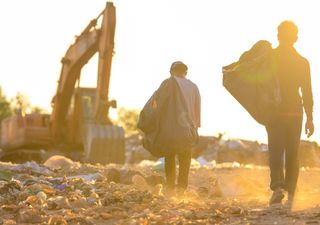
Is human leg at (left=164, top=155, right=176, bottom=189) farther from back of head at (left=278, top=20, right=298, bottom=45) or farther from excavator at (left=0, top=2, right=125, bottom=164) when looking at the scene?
excavator at (left=0, top=2, right=125, bottom=164)

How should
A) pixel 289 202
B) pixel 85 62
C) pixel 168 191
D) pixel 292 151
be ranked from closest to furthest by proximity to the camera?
1. pixel 289 202
2. pixel 292 151
3. pixel 168 191
4. pixel 85 62

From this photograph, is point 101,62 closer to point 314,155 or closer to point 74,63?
point 74,63

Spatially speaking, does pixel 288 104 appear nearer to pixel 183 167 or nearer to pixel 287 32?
pixel 287 32

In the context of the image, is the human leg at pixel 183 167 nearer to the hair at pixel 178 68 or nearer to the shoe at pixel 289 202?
the hair at pixel 178 68

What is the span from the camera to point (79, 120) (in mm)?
21688

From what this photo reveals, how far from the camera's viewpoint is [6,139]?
77.2ft

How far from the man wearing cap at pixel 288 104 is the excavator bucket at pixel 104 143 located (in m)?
11.5

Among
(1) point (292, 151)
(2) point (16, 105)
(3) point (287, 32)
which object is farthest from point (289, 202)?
(2) point (16, 105)

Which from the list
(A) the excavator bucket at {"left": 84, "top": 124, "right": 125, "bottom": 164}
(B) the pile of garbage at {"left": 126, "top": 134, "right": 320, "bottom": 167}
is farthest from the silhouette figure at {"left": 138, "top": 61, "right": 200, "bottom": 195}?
(B) the pile of garbage at {"left": 126, "top": 134, "right": 320, "bottom": 167}

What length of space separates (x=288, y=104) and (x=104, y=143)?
1187 centimetres

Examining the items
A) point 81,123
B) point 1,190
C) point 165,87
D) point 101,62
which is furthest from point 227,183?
point 81,123

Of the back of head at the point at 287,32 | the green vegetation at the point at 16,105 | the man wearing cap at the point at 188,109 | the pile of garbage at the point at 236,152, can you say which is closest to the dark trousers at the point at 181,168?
the man wearing cap at the point at 188,109

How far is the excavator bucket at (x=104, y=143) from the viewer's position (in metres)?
18.9

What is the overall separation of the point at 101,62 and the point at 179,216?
13857 mm
